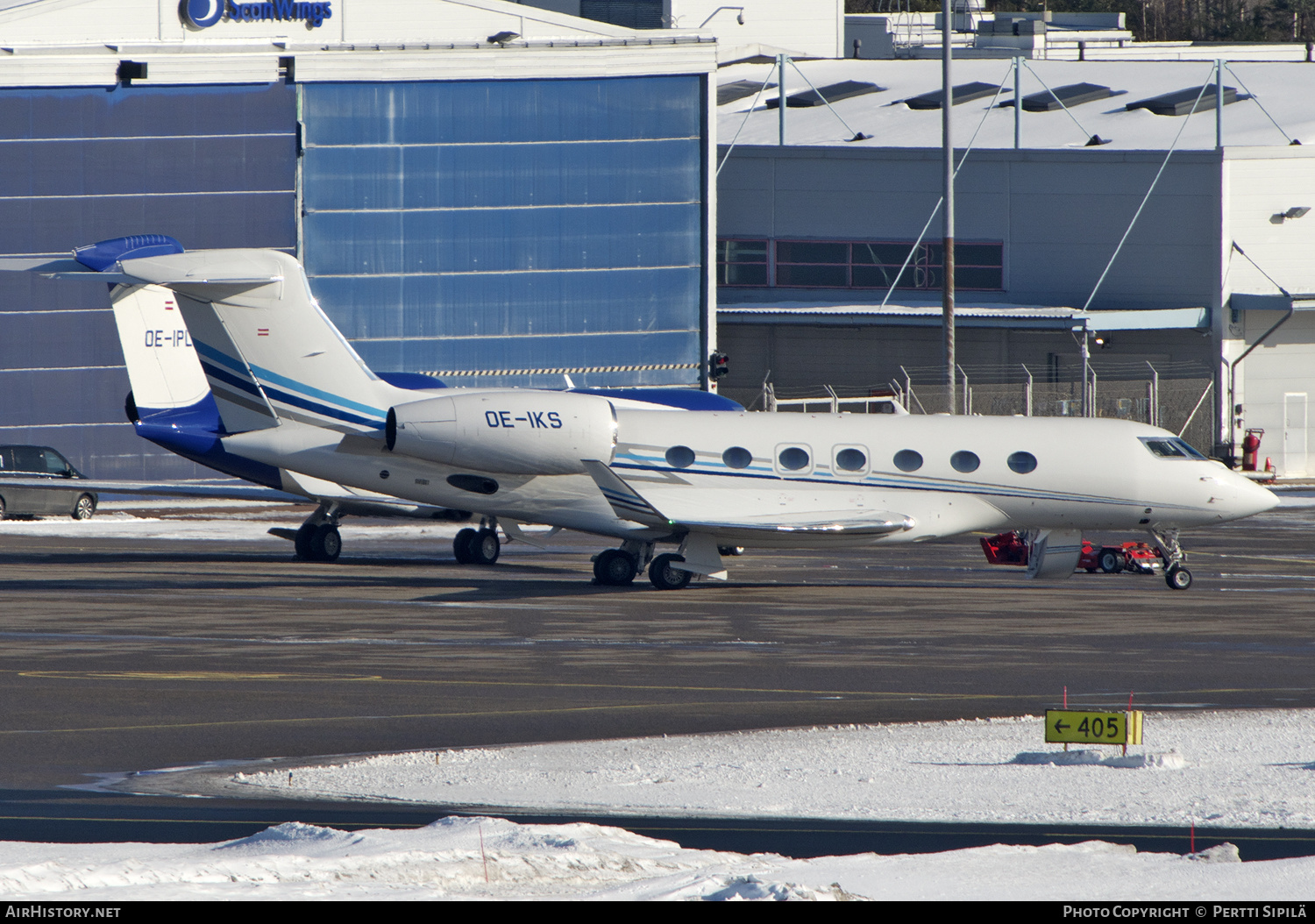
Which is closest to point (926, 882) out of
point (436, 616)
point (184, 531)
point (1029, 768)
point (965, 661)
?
point (1029, 768)

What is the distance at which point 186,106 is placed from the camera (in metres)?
51.1

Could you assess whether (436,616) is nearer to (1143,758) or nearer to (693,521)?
(693,521)

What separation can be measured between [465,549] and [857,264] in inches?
1255

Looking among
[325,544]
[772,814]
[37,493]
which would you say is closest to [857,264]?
[37,493]

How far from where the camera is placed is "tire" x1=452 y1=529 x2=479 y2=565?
108 feet

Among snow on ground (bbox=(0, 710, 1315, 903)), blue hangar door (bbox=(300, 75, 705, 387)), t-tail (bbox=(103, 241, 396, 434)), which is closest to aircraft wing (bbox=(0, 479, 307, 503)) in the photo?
t-tail (bbox=(103, 241, 396, 434))

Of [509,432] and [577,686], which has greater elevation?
[509,432]

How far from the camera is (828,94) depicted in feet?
225

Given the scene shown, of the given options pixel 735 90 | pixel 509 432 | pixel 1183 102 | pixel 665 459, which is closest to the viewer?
pixel 509 432

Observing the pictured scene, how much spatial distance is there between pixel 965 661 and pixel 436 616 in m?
8.21

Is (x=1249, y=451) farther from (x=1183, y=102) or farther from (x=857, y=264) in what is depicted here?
(x=857, y=264)

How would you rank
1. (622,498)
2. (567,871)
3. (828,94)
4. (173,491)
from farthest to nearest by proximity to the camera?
(828,94) → (173,491) → (622,498) → (567,871)

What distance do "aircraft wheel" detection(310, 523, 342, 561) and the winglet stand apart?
322 inches

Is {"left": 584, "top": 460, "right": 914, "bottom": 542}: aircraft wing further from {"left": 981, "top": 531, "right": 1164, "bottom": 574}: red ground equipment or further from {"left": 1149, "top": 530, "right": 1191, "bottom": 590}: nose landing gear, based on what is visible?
{"left": 981, "top": 531, "right": 1164, "bottom": 574}: red ground equipment
